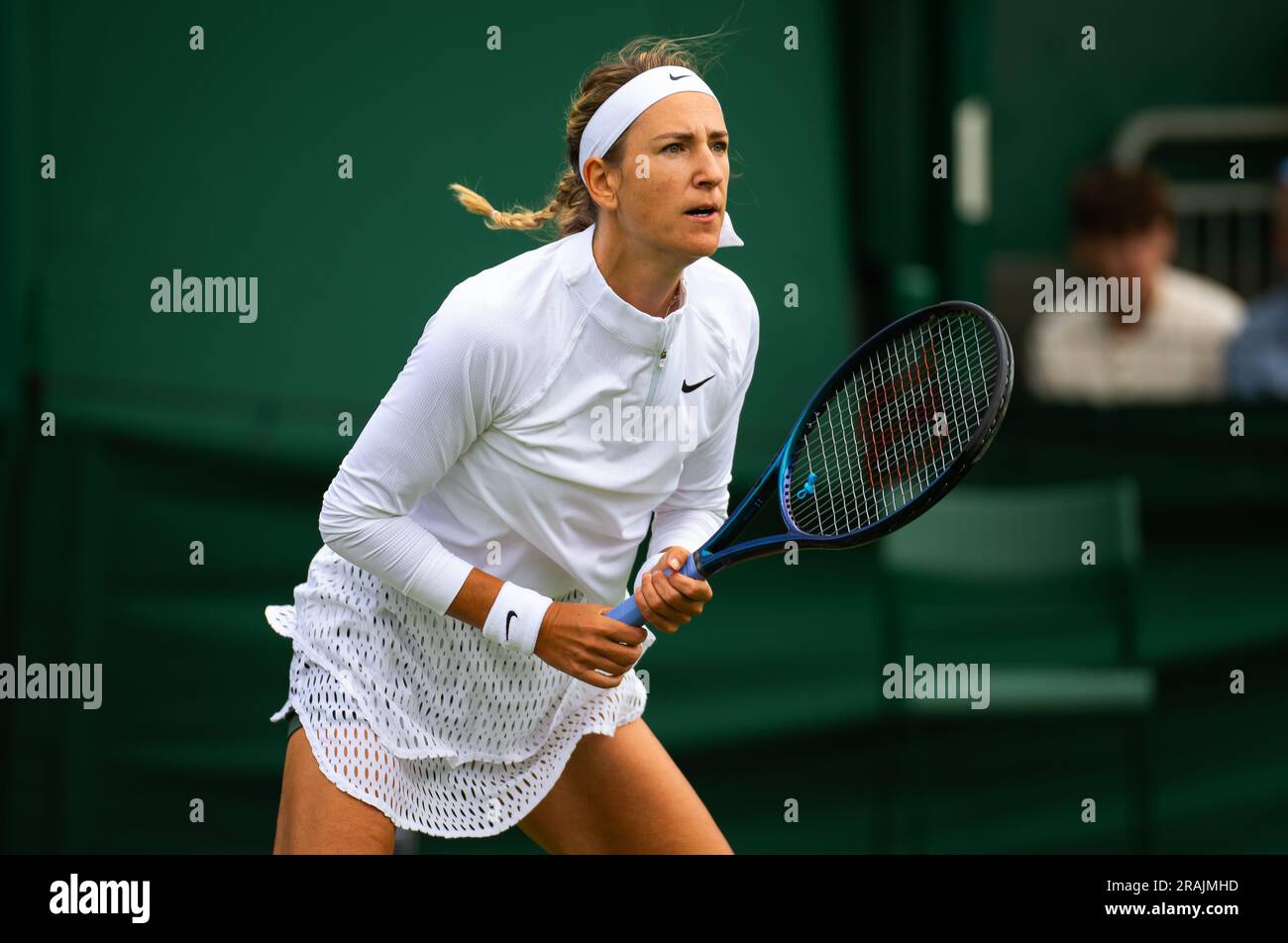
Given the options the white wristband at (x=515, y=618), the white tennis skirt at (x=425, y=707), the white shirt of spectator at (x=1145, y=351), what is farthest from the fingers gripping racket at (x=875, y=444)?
the white shirt of spectator at (x=1145, y=351)

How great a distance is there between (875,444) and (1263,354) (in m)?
2.90

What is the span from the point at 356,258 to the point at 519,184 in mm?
407

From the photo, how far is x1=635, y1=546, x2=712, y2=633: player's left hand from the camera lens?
250cm

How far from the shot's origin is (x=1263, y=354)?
5.28 metres

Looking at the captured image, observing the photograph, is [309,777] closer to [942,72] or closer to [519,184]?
[519,184]

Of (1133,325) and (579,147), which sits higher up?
(1133,325)

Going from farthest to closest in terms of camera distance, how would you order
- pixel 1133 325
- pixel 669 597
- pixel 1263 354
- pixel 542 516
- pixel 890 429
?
pixel 1133 325 < pixel 1263 354 < pixel 890 429 < pixel 542 516 < pixel 669 597

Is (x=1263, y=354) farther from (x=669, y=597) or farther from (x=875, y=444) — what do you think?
(x=669, y=597)

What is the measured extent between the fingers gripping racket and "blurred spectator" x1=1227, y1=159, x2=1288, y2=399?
267 cm

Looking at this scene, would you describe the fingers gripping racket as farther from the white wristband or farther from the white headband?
the white headband


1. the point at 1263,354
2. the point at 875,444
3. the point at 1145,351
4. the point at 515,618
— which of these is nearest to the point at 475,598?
the point at 515,618

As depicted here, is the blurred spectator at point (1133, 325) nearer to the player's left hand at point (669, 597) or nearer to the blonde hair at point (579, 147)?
the blonde hair at point (579, 147)

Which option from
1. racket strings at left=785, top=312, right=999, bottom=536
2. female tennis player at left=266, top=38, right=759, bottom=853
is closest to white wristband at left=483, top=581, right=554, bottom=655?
female tennis player at left=266, top=38, right=759, bottom=853

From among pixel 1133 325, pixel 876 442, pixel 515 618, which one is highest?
pixel 1133 325
